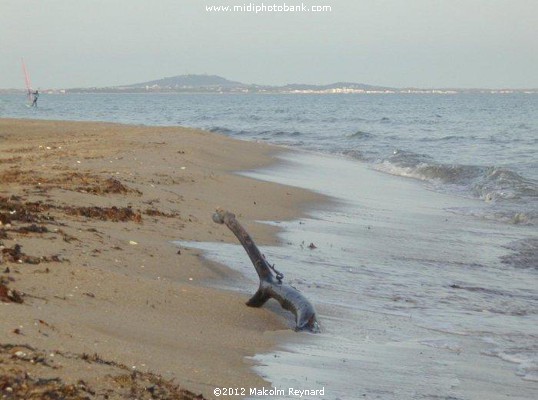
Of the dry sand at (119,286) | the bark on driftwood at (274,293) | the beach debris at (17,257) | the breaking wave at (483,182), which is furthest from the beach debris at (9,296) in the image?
the breaking wave at (483,182)

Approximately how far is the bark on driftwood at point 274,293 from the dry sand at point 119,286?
141 mm

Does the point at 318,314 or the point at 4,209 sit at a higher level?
the point at 4,209

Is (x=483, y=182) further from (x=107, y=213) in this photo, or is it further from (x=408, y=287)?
(x=107, y=213)

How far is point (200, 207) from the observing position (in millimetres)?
11938

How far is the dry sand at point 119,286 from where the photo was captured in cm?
461

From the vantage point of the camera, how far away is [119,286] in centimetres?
661

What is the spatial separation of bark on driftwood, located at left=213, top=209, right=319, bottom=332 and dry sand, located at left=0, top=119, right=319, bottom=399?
0.46 feet

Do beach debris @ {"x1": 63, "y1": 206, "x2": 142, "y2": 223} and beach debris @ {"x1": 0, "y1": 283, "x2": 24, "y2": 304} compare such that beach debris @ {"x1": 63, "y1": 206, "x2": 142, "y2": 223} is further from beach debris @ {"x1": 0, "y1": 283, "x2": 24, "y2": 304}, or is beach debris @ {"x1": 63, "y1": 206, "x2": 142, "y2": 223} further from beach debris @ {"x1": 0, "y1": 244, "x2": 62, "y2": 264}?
beach debris @ {"x1": 0, "y1": 283, "x2": 24, "y2": 304}

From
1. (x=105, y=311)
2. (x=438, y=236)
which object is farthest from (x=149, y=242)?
(x=438, y=236)

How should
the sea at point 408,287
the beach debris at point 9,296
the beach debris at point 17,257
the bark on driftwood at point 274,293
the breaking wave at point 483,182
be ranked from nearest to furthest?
1. the beach debris at point 9,296
2. the sea at point 408,287
3. the beach debris at point 17,257
4. the bark on driftwood at point 274,293
5. the breaking wave at point 483,182

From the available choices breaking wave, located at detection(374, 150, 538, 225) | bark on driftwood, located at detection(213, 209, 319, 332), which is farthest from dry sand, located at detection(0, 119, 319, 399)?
breaking wave, located at detection(374, 150, 538, 225)

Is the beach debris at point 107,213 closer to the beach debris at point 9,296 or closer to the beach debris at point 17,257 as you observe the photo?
the beach debris at point 17,257

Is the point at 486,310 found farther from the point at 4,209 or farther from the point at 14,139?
the point at 14,139

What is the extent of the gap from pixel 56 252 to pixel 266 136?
33492 mm
